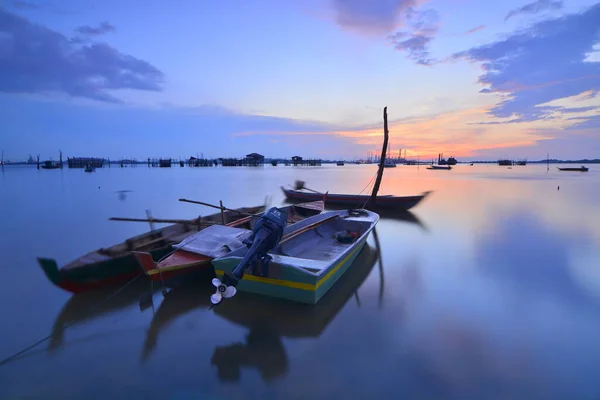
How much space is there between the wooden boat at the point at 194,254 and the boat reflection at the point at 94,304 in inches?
30.5

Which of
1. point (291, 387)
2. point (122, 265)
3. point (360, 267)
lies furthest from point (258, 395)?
point (360, 267)

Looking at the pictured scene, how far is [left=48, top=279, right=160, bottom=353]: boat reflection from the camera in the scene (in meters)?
5.33

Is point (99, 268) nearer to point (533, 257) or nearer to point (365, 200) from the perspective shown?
point (533, 257)

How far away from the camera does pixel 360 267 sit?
27.7 ft

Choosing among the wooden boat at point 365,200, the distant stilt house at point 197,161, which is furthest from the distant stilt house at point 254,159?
the wooden boat at point 365,200

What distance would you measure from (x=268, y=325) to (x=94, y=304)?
11.8ft

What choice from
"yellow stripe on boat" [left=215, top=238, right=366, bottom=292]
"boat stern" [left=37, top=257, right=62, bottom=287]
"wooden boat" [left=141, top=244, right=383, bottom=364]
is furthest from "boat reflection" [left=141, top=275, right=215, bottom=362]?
"boat stern" [left=37, top=257, right=62, bottom=287]

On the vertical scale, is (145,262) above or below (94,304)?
above

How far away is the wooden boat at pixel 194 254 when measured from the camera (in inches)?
216

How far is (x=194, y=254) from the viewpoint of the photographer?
643 centimetres

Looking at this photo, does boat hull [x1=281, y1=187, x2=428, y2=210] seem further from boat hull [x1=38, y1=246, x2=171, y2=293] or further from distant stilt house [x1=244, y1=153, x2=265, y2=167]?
distant stilt house [x1=244, y1=153, x2=265, y2=167]

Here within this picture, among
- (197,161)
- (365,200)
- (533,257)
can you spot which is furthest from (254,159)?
(533,257)

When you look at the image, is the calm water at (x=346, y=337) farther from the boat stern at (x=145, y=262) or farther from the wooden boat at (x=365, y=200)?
the wooden boat at (x=365, y=200)

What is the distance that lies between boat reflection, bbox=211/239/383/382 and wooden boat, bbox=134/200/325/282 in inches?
39.4
